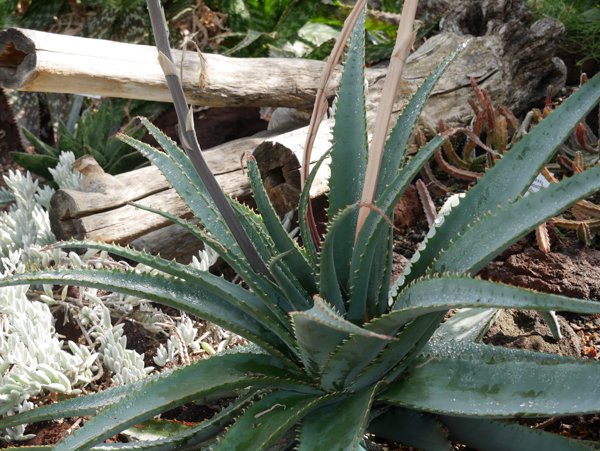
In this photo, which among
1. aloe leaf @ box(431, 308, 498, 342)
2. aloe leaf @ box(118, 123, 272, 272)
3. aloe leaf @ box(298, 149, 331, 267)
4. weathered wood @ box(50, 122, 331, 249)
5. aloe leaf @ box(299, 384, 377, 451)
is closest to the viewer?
aloe leaf @ box(299, 384, 377, 451)

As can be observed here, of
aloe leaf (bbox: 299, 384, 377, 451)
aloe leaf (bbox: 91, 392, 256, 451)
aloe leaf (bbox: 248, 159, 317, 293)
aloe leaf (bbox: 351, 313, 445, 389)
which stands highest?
aloe leaf (bbox: 248, 159, 317, 293)

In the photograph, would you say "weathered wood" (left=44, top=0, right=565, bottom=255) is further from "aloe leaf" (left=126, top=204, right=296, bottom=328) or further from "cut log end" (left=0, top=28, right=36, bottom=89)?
"aloe leaf" (left=126, top=204, right=296, bottom=328)

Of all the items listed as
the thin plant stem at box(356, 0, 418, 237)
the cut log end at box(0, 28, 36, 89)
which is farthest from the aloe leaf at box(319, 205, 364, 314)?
the cut log end at box(0, 28, 36, 89)

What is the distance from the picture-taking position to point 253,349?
6.07 ft

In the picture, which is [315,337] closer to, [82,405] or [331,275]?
[331,275]

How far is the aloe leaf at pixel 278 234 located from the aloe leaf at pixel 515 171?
232 millimetres

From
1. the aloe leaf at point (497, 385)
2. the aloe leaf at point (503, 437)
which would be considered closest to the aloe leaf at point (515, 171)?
the aloe leaf at point (497, 385)

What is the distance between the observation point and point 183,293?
5.56 feet

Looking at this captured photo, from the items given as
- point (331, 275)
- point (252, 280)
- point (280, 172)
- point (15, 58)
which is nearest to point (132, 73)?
point (15, 58)

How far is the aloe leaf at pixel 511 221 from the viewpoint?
52.8 inches

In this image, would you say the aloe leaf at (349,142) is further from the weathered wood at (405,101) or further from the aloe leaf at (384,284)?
the weathered wood at (405,101)

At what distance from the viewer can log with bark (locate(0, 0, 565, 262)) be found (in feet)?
9.31

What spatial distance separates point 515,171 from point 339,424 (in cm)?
65

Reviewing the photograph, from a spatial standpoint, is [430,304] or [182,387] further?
[182,387]
